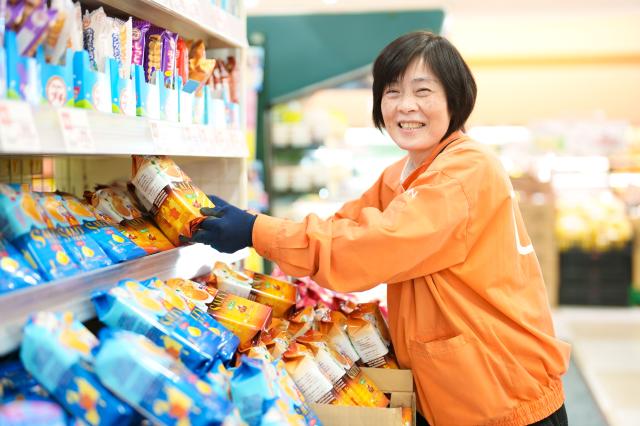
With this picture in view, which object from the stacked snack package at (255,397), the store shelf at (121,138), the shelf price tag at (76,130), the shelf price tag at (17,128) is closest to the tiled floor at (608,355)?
the store shelf at (121,138)

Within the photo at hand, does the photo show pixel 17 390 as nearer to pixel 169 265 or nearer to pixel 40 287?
pixel 40 287

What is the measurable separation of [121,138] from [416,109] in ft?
2.79

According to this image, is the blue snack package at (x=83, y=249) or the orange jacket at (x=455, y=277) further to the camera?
the orange jacket at (x=455, y=277)

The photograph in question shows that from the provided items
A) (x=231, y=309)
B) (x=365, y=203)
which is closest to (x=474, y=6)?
(x=365, y=203)

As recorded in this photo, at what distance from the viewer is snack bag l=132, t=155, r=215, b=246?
69.5 inches

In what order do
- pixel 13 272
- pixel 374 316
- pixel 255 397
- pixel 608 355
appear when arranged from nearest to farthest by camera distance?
pixel 13 272 < pixel 255 397 < pixel 374 316 < pixel 608 355

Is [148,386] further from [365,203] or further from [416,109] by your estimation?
[365,203]

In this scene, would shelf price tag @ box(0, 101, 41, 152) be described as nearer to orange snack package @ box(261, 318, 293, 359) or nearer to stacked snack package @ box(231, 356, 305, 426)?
stacked snack package @ box(231, 356, 305, 426)

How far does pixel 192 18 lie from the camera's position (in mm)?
1873

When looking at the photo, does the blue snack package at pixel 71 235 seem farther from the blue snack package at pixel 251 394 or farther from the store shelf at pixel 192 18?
the store shelf at pixel 192 18

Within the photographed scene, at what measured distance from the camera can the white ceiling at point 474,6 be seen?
650 centimetres

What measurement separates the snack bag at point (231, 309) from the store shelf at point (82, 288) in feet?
0.23

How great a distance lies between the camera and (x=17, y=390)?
1.27 metres

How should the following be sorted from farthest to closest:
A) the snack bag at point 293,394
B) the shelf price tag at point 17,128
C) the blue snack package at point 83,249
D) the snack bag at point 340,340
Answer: the snack bag at point 340,340
the snack bag at point 293,394
the blue snack package at point 83,249
the shelf price tag at point 17,128
